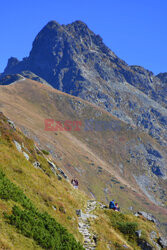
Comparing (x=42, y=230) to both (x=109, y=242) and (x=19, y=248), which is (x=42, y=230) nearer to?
(x=19, y=248)

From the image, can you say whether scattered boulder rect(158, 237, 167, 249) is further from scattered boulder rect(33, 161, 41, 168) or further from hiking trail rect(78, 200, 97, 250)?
scattered boulder rect(33, 161, 41, 168)

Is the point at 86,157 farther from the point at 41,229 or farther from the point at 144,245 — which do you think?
the point at 41,229

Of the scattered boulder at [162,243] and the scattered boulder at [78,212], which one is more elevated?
the scattered boulder at [78,212]

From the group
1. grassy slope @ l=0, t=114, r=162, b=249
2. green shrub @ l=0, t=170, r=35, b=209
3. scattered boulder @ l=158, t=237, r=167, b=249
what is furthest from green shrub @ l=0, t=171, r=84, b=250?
scattered boulder @ l=158, t=237, r=167, b=249

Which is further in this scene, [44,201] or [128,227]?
[128,227]

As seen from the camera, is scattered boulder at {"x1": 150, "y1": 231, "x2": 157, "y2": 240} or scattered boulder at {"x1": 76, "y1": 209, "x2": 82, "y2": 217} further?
scattered boulder at {"x1": 150, "y1": 231, "x2": 157, "y2": 240}

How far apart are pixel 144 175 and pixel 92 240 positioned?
18243 centimetres

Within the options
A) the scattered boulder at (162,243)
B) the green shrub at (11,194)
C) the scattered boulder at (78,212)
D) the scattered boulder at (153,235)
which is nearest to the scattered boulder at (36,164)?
the scattered boulder at (78,212)

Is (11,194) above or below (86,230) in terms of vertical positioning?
above

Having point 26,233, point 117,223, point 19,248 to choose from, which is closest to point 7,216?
point 26,233

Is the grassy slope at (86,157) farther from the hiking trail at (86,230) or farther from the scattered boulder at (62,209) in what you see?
the scattered boulder at (62,209)

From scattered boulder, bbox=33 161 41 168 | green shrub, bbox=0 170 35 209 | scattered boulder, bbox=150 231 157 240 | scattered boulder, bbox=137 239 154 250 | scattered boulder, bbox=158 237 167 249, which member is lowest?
scattered boulder, bbox=137 239 154 250

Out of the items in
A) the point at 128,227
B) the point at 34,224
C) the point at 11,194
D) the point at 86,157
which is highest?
the point at 86,157

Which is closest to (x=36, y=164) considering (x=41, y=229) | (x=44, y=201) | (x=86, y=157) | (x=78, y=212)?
(x=78, y=212)
